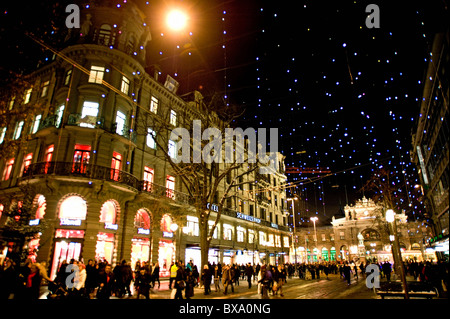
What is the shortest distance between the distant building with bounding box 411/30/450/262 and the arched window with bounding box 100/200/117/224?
22.2m

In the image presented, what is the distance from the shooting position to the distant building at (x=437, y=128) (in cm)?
1673

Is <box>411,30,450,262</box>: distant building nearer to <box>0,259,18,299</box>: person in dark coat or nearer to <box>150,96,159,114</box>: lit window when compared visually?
<box>0,259,18,299</box>: person in dark coat

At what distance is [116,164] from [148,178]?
370 centimetres

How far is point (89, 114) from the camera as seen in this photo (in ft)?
70.6

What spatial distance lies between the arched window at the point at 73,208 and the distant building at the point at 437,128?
75.9 feet

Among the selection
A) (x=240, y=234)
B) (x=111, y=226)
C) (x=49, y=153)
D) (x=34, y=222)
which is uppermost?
(x=49, y=153)

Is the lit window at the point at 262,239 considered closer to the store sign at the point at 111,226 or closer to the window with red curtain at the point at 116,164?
the store sign at the point at 111,226

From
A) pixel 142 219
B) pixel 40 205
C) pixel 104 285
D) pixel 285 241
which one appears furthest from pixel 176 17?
pixel 285 241

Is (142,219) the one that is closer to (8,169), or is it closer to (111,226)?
(111,226)

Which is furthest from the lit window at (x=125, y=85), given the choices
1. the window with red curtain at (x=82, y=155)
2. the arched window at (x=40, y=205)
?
the arched window at (x=40, y=205)

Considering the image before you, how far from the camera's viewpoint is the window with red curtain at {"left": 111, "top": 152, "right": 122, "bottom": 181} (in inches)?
818

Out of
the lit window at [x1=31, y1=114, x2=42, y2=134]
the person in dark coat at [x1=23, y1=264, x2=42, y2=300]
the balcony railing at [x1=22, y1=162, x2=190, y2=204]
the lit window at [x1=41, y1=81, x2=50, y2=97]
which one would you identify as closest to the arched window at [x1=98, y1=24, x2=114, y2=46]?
the lit window at [x1=41, y1=81, x2=50, y2=97]

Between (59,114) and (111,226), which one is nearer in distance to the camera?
(111,226)

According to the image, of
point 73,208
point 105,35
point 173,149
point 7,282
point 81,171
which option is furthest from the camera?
point 173,149
